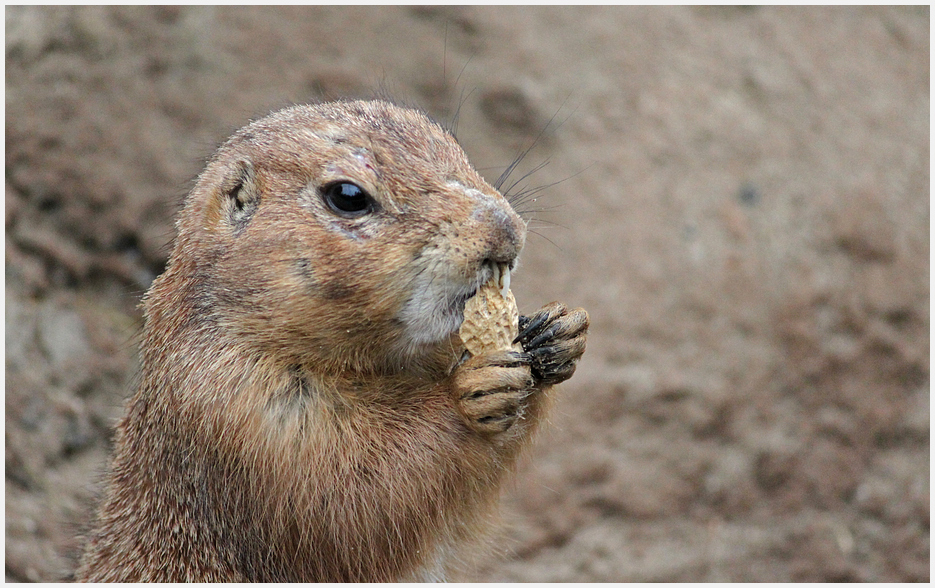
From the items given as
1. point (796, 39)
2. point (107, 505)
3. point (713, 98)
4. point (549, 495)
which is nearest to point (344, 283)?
point (107, 505)

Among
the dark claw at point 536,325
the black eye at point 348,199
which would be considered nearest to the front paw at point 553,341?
the dark claw at point 536,325

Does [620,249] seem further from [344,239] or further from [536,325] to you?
[344,239]

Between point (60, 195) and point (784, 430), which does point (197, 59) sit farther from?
point (784, 430)

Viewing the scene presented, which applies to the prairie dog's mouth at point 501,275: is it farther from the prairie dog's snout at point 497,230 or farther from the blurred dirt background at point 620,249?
the blurred dirt background at point 620,249

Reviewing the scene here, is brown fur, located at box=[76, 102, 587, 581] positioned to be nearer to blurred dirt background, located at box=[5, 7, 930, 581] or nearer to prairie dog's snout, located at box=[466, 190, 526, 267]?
prairie dog's snout, located at box=[466, 190, 526, 267]

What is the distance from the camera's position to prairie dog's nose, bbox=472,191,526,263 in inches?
108

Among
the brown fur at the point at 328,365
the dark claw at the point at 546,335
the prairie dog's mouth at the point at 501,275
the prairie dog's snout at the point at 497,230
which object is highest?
the prairie dog's snout at the point at 497,230

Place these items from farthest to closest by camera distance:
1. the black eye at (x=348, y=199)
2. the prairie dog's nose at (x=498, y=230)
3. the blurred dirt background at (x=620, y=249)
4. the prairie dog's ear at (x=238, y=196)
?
the blurred dirt background at (x=620, y=249) → the prairie dog's ear at (x=238, y=196) → the black eye at (x=348, y=199) → the prairie dog's nose at (x=498, y=230)

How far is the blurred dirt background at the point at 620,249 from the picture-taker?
5.61m

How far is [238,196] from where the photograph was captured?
315 centimetres

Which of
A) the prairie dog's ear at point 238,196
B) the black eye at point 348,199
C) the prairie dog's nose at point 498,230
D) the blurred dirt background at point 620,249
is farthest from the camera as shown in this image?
the blurred dirt background at point 620,249

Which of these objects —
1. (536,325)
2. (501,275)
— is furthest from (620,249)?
(501,275)

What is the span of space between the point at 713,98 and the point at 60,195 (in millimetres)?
4144

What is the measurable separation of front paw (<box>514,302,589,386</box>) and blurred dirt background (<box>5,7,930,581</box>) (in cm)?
262
